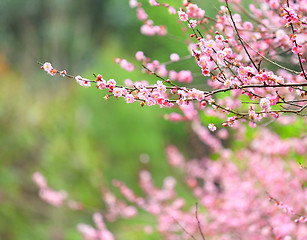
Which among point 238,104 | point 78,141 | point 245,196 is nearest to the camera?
point 238,104

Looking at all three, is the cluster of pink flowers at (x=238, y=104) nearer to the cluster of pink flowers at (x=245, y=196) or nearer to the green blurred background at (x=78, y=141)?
the cluster of pink flowers at (x=245, y=196)

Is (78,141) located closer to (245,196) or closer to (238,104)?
(245,196)

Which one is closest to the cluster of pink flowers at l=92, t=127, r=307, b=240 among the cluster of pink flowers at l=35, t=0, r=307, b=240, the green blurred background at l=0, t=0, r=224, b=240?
the cluster of pink flowers at l=35, t=0, r=307, b=240

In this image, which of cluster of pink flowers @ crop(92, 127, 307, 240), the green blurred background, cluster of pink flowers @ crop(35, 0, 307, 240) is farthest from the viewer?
the green blurred background

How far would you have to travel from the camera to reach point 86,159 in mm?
10305

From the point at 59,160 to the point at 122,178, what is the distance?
250cm

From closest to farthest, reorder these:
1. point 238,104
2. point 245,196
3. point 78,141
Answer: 1. point 238,104
2. point 245,196
3. point 78,141

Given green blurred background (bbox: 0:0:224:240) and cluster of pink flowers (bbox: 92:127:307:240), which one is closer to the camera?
cluster of pink flowers (bbox: 92:127:307:240)

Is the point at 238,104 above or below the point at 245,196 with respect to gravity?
below

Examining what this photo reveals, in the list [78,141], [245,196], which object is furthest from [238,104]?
[78,141]

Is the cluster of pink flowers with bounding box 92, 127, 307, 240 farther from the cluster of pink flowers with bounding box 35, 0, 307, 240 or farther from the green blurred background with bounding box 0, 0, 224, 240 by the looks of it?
the green blurred background with bounding box 0, 0, 224, 240

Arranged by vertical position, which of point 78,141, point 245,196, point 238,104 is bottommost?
point 238,104

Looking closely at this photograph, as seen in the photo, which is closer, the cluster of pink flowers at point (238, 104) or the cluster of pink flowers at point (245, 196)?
the cluster of pink flowers at point (238, 104)

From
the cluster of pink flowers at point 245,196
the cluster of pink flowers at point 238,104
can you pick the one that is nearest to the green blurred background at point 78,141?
the cluster of pink flowers at point 238,104
